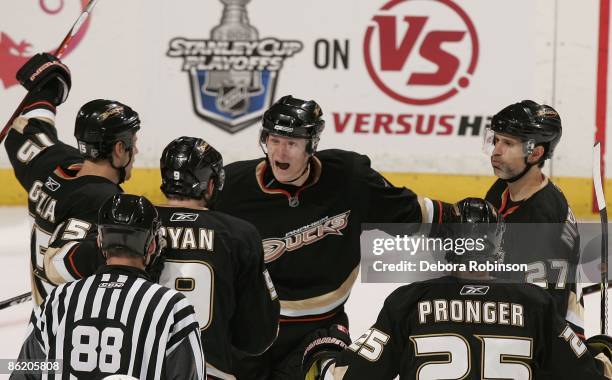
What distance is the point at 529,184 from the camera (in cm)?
429

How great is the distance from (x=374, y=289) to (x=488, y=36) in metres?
2.36

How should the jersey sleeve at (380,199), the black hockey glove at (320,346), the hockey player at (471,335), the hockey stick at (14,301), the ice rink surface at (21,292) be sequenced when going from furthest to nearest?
1. the hockey stick at (14,301)
2. the ice rink surface at (21,292)
3. the jersey sleeve at (380,199)
4. the black hockey glove at (320,346)
5. the hockey player at (471,335)

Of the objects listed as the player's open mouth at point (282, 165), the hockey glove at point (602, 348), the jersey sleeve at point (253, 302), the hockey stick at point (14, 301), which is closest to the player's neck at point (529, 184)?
the hockey glove at point (602, 348)

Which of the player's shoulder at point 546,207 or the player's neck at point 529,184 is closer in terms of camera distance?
the player's shoulder at point 546,207

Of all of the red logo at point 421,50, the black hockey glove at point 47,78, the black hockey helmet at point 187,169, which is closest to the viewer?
the black hockey helmet at point 187,169

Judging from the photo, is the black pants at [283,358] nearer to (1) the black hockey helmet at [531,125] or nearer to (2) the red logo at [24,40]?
(1) the black hockey helmet at [531,125]

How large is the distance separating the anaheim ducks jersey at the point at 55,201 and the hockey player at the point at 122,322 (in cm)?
50

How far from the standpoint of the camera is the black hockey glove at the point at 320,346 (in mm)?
3768

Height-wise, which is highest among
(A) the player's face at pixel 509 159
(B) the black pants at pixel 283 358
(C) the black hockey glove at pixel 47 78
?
(C) the black hockey glove at pixel 47 78

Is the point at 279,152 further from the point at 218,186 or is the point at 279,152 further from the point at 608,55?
the point at 608,55

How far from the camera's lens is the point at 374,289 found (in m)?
6.51

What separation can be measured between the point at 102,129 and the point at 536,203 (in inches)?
63.1

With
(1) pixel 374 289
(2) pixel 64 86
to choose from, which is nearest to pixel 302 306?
(2) pixel 64 86

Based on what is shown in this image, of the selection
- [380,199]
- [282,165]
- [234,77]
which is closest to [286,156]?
[282,165]
